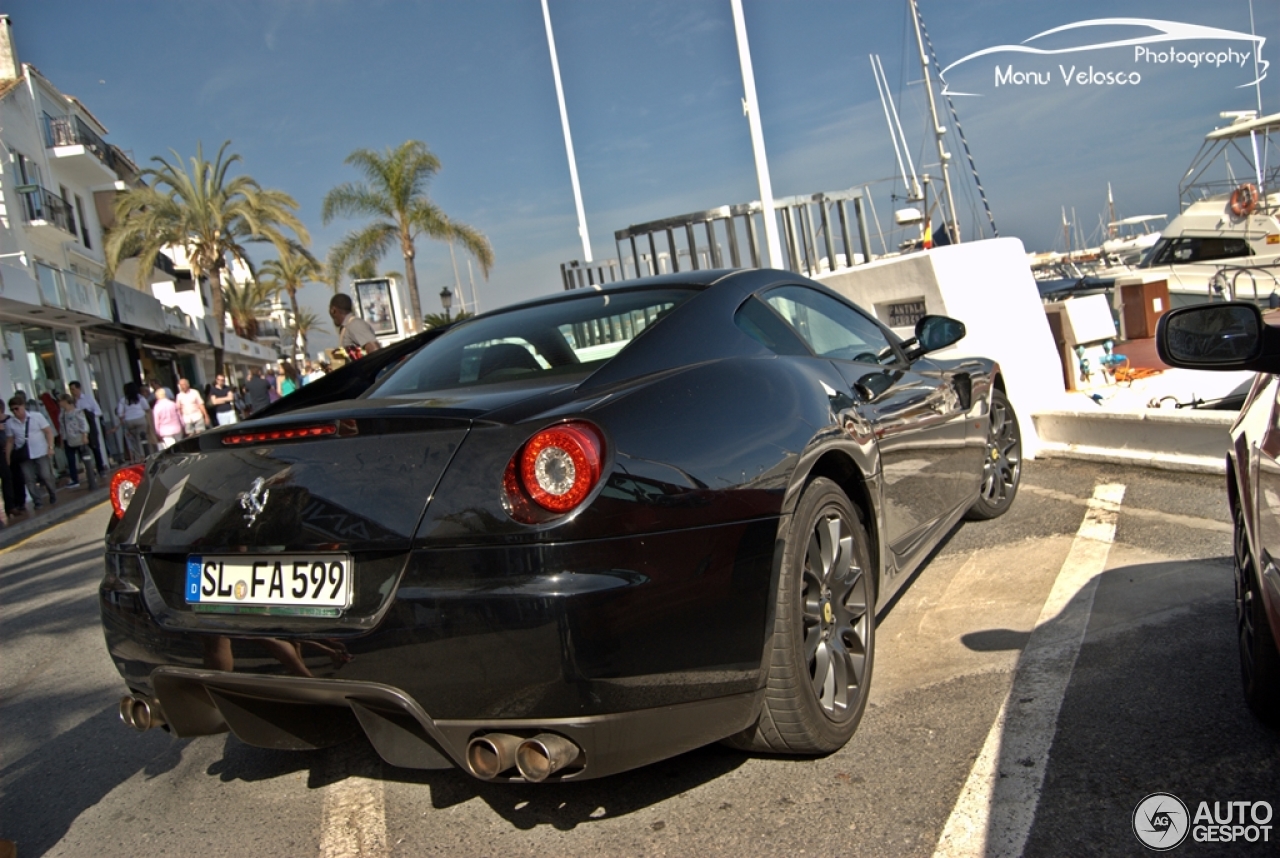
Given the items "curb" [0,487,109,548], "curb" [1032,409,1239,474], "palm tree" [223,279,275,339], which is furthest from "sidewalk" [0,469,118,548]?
"palm tree" [223,279,275,339]

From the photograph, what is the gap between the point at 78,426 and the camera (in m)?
17.0

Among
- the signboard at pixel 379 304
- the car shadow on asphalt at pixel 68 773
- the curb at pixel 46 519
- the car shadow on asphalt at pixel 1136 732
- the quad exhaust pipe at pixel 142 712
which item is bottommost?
the car shadow on asphalt at pixel 1136 732

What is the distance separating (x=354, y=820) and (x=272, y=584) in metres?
0.74

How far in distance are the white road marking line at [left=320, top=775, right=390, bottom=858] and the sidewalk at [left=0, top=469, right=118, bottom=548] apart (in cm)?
959

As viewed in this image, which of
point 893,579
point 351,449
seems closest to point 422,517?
point 351,449

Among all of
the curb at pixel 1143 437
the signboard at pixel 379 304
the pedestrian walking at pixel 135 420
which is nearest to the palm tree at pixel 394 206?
the signboard at pixel 379 304

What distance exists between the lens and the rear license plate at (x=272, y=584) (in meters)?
2.27

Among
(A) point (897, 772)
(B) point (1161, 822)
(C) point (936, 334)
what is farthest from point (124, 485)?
(C) point (936, 334)

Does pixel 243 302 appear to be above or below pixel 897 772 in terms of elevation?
above

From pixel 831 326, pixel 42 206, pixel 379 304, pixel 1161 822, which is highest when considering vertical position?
pixel 42 206

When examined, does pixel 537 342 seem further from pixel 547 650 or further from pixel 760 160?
pixel 760 160

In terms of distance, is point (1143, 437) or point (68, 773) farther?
point (1143, 437)

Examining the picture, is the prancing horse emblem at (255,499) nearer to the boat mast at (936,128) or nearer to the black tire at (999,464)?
the black tire at (999,464)

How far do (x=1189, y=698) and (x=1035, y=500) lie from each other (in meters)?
2.87
